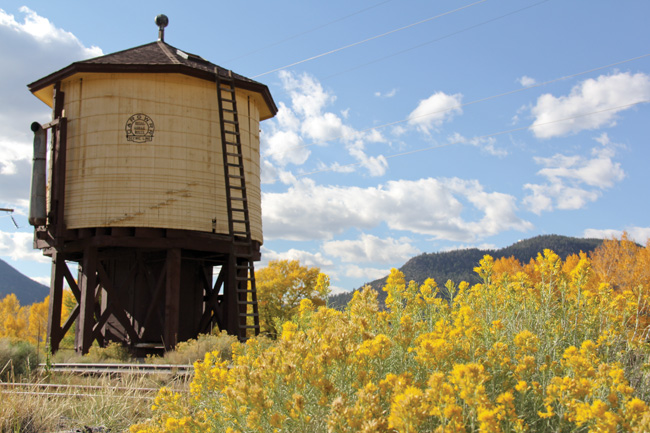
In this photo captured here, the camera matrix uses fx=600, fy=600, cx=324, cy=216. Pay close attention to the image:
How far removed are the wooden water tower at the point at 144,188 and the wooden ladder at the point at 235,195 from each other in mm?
32

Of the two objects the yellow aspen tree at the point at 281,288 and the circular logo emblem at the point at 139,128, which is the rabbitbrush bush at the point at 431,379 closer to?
the circular logo emblem at the point at 139,128

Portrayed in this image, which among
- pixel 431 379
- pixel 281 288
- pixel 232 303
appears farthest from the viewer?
pixel 281 288

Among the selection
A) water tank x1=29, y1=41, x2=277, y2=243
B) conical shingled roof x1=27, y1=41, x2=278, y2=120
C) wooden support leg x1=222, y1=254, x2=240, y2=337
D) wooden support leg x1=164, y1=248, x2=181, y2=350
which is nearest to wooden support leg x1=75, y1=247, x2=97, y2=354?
water tank x1=29, y1=41, x2=277, y2=243

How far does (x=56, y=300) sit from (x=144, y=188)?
4.15 m

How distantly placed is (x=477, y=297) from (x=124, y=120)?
34.4 feet

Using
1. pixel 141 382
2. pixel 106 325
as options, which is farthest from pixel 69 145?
pixel 141 382

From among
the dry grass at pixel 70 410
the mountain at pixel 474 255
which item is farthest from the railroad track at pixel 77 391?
the mountain at pixel 474 255

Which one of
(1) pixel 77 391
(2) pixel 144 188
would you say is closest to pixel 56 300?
(2) pixel 144 188

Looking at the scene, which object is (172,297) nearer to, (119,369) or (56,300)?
(56,300)

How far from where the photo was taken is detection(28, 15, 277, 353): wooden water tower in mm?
14023

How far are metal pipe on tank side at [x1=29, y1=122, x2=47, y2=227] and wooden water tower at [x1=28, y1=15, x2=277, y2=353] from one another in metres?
0.03

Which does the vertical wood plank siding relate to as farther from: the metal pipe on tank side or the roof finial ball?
the roof finial ball

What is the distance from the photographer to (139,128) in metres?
14.2

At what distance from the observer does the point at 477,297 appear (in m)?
6.55
